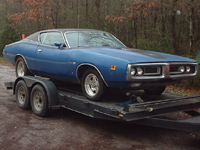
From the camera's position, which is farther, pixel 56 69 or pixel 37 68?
pixel 37 68

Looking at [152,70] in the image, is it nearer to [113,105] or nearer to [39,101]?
[113,105]

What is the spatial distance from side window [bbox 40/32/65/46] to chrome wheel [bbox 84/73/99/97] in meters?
1.27

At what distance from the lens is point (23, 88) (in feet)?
22.4

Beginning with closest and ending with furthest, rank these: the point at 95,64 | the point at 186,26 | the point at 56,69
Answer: the point at 95,64 → the point at 56,69 → the point at 186,26

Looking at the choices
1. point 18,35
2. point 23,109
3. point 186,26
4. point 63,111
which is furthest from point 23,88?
point 18,35

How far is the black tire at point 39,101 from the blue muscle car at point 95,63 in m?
0.48

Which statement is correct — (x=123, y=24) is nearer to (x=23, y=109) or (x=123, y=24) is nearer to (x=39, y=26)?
(x=39, y=26)

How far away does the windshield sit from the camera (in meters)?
6.14

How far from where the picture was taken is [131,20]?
52.7 ft

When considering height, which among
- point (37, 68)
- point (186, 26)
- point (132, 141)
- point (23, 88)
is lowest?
point (132, 141)

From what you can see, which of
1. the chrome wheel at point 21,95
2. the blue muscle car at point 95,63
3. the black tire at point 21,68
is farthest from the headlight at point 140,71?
the black tire at point 21,68

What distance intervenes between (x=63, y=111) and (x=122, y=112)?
110 inches

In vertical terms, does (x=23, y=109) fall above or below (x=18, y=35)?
below

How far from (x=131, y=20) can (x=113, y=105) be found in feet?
38.9
